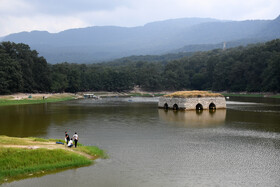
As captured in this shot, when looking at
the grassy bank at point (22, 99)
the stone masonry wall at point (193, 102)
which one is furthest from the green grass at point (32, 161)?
the grassy bank at point (22, 99)

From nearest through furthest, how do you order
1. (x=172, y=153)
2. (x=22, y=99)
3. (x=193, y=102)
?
(x=172, y=153), (x=193, y=102), (x=22, y=99)

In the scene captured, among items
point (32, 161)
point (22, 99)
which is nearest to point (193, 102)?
point (32, 161)

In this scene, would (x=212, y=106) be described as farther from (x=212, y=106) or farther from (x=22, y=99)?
(x=22, y=99)

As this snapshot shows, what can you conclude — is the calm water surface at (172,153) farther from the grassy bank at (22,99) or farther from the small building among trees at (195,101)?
the grassy bank at (22,99)

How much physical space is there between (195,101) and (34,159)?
4856 cm

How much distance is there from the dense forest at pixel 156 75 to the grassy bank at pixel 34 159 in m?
79.1

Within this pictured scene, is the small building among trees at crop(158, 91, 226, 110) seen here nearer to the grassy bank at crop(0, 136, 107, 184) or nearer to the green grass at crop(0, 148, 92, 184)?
the grassy bank at crop(0, 136, 107, 184)

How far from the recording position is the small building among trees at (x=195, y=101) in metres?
65.9

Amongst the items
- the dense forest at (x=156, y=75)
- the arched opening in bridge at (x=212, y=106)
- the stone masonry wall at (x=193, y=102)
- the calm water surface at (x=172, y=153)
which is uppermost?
the dense forest at (x=156, y=75)

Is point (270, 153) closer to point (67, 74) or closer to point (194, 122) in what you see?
point (194, 122)

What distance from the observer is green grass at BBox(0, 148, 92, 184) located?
21125 mm

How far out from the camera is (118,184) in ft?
63.3

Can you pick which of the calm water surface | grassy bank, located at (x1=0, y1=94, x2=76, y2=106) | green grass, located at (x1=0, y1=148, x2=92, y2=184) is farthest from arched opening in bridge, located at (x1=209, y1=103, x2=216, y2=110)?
grassy bank, located at (x1=0, y1=94, x2=76, y2=106)

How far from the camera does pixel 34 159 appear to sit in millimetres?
22609
